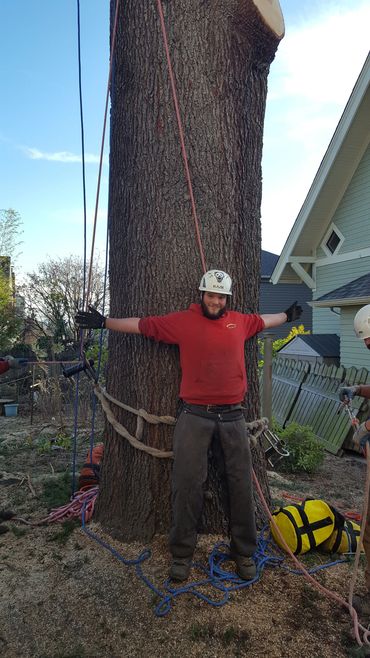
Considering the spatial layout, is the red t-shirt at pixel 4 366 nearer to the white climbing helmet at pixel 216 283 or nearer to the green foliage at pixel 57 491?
the green foliage at pixel 57 491

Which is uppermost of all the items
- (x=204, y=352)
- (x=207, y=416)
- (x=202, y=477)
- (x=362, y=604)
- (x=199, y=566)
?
(x=204, y=352)

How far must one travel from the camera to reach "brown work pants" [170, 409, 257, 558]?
10.3 feet

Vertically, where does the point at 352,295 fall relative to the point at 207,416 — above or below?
above

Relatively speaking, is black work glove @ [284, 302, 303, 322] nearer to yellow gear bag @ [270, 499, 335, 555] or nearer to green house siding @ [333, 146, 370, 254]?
yellow gear bag @ [270, 499, 335, 555]

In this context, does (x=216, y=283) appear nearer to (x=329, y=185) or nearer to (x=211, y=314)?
(x=211, y=314)

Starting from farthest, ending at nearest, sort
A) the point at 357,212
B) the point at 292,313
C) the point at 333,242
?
the point at 333,242
the point at 357,212
the point at 292,313

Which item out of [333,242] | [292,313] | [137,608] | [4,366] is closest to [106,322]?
[4,366]

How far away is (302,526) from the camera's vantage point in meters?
3.45

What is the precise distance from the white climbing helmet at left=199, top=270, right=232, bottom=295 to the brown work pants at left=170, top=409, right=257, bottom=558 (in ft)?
2.54

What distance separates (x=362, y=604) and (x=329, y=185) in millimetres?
11364

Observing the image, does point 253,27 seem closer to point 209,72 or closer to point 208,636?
point 209,72

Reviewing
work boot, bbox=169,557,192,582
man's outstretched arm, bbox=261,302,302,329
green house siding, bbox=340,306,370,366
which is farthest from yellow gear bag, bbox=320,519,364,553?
green house siding, bbox=340,306,370,366

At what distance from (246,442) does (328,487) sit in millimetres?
2928

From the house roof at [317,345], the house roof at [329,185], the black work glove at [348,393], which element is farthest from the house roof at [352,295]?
the black work glove at [348,393]
